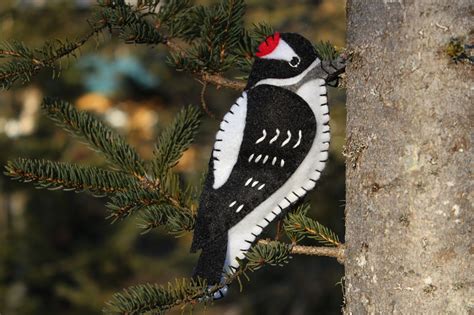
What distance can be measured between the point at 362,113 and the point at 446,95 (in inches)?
7.4

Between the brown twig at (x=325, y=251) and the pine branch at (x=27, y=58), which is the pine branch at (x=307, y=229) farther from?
the pine branch at (x=27, y=58)

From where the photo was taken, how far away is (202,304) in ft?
5.33

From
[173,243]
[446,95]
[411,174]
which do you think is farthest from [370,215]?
[173,243]

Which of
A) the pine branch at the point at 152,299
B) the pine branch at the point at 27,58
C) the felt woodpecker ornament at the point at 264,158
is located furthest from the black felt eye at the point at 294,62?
the pine branch at the point at 152,299

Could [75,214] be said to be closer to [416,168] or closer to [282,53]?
[282,53]

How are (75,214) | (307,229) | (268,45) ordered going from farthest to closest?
1. (75,214)
2. (268,45)
3. (307,229)

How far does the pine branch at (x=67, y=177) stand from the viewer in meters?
1.71

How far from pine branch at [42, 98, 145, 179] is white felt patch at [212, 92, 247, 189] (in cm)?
20

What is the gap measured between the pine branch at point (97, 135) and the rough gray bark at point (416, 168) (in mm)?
617

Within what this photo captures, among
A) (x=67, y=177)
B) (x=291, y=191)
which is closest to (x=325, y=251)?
(x=291, y=191)

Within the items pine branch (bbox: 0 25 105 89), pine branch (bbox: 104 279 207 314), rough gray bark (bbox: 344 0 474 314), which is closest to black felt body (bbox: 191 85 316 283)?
pine branch (bbox: 104 279 207 314)

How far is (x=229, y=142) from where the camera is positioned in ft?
5.82

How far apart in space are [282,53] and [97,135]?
51cm

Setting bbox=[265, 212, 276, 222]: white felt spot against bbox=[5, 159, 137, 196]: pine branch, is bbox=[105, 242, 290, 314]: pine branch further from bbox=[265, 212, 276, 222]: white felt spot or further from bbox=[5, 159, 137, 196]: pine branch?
bbox=[5, 159, 137, 196]: pine branch
